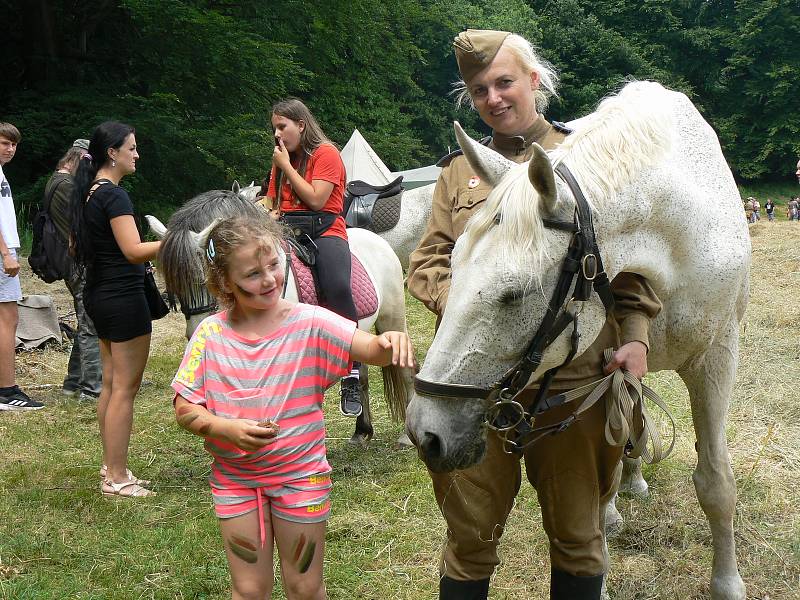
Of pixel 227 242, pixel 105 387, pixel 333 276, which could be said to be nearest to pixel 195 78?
pixel 105 387

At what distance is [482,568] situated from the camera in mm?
2176

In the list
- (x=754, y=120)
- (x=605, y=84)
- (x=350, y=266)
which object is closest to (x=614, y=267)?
(x=350, y=266)

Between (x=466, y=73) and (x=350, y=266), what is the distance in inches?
89.9

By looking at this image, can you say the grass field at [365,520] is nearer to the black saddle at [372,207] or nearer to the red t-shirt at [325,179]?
the red t-shirt at [325,179]

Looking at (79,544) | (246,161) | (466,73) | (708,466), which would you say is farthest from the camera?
(246,161)

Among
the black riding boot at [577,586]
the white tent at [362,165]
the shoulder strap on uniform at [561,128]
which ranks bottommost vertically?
the white tent at [362,165]

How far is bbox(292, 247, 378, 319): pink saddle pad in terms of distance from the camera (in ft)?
13.8

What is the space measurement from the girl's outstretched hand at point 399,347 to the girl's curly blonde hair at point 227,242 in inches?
16.7

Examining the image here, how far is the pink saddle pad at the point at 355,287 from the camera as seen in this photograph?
4.21m

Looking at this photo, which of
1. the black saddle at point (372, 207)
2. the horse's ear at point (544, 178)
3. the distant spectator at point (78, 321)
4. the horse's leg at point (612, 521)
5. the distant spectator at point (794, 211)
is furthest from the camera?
the distant spectator at point (794, 211)

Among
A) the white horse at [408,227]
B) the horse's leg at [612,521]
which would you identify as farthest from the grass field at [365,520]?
the white horse at [408,227]

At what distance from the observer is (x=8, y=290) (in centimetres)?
562

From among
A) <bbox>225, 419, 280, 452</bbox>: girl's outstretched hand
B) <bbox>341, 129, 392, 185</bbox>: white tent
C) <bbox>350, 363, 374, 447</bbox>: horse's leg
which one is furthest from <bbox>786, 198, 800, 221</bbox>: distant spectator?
<bbox>225, 419, 280, 452</bbox>: girl's outstretched hand

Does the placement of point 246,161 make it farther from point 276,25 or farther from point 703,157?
point 703,157
